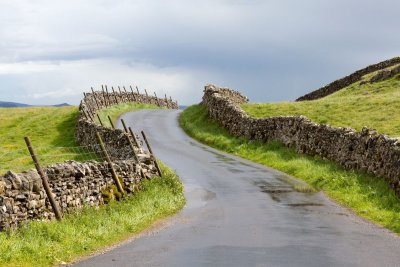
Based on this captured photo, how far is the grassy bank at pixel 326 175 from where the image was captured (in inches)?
838

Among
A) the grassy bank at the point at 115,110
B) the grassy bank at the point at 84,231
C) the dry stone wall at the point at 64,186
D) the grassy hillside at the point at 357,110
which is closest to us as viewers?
the grassy bank at the point at 84,231

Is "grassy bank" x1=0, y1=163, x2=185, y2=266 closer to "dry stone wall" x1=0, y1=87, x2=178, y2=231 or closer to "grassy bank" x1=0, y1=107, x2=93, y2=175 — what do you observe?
"dry stone wall" x1=0, y1=87, x2=178, y2=231

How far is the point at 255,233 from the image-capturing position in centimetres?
1733

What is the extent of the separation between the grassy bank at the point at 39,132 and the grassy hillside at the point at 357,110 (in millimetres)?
17368

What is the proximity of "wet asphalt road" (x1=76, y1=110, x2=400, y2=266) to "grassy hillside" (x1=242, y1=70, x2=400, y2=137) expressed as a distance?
12.5 metres

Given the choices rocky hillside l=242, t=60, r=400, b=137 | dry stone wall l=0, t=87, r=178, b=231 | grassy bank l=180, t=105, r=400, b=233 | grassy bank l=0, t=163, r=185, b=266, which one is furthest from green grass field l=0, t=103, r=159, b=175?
grassy bank l=0, t=163, r=185, b=266

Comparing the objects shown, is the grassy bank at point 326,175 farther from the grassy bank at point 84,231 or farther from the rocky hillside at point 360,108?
the grassy bank at point 84,231

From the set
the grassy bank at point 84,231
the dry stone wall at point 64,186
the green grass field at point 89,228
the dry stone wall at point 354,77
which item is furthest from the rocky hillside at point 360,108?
the grassy bank at point 84,231

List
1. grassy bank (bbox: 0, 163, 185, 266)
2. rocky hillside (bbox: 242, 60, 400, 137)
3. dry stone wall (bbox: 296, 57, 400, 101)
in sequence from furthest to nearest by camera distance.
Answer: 1. dry stone wall (bbox: 296, 57, 400, 101)
2. rocky hillside (bbox: 242, 60, 400, 137)
3. grassy bank (bbox: 0, 163, 185, 266)

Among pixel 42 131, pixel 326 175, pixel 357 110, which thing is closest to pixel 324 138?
pixel 326 175

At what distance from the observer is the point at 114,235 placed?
17.2m

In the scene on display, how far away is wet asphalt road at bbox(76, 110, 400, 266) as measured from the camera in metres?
14.1

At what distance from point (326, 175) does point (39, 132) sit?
34.5 meters

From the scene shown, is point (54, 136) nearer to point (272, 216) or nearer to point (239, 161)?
point (239, 161)
